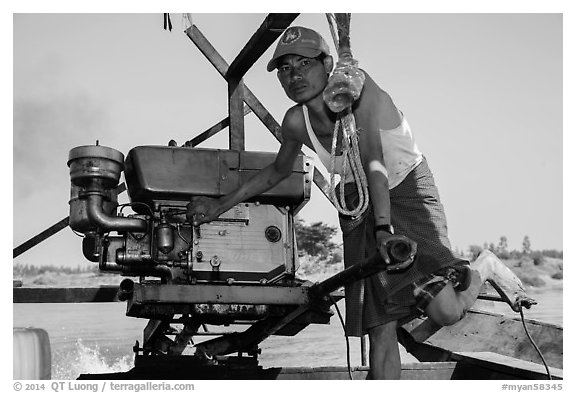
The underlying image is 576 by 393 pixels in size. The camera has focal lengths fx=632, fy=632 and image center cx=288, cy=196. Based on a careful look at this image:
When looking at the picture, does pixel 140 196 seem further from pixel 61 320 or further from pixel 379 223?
pixel 61 320

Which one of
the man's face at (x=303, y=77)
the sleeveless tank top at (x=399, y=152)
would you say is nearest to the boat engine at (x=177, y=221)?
the man's face at (x=303, y=77)

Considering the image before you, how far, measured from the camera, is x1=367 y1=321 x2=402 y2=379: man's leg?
2.18 metres

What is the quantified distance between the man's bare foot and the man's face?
0.94m

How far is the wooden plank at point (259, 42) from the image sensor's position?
299cm

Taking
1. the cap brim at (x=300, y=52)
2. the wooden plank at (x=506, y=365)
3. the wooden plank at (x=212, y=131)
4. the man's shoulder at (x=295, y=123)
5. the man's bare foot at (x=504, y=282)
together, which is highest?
the wooden plank at (x=212, y=131)

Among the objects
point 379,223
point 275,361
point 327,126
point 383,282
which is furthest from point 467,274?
point 275,361

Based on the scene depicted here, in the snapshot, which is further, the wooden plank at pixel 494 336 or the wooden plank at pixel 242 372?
the wooden plank at pixel 494 336

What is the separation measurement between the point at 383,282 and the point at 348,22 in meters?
0.94

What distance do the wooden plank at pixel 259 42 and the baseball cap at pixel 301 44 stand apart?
22.2 inches

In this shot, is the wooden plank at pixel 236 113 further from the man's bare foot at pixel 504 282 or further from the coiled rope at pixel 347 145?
the man's bare foot at pixel 504 282

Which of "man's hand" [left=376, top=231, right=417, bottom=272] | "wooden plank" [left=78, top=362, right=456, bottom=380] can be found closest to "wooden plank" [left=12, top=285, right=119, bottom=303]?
"wooden plank" [left=78, top=362, right=456, bottom=380]

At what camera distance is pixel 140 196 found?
280 centimetres

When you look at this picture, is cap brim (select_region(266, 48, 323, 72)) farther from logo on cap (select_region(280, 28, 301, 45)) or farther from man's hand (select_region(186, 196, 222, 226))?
man's hand (select_region(186, 196, 222, 226))

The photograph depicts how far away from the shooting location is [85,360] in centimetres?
561
